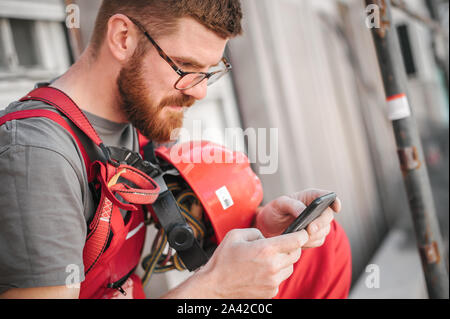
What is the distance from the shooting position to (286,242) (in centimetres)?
80

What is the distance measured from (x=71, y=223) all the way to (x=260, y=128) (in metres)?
1.63

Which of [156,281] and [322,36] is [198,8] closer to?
[156,281]

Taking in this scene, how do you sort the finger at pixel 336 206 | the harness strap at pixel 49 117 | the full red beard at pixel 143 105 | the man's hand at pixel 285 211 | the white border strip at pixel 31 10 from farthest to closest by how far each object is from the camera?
1. the white border strip at pixel 31 10
2. the full red beard at pixel 143 105
3. the man's hand at pixel 285 211
4. the finger at pixel 336 206
5. the harness strap at pixel 49 117

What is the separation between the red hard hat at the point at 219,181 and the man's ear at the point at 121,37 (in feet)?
1.23

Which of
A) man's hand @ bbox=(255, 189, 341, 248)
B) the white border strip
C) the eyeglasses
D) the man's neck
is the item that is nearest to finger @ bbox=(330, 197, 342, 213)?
man's hand @ bbox=(255, 189, 341, 248)

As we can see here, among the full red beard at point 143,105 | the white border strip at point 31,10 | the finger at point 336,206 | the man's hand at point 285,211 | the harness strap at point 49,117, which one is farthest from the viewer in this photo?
the white border strip at point 31,10

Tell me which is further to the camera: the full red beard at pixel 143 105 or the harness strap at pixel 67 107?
the full red beard at pixel 143 105

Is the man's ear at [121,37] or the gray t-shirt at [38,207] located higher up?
the man's ear at [121,37]

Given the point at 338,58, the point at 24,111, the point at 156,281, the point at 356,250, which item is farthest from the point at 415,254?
the point at 24,111

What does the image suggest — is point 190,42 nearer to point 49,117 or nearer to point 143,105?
point 143,105

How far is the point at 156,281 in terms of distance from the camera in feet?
5.39

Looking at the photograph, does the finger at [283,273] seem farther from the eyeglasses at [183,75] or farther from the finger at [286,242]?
the eyeglasses at [183,75]

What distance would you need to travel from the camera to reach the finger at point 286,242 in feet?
2.60

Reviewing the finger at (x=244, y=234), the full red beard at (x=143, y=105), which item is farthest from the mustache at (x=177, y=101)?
the finger at (x=244, y=234)
